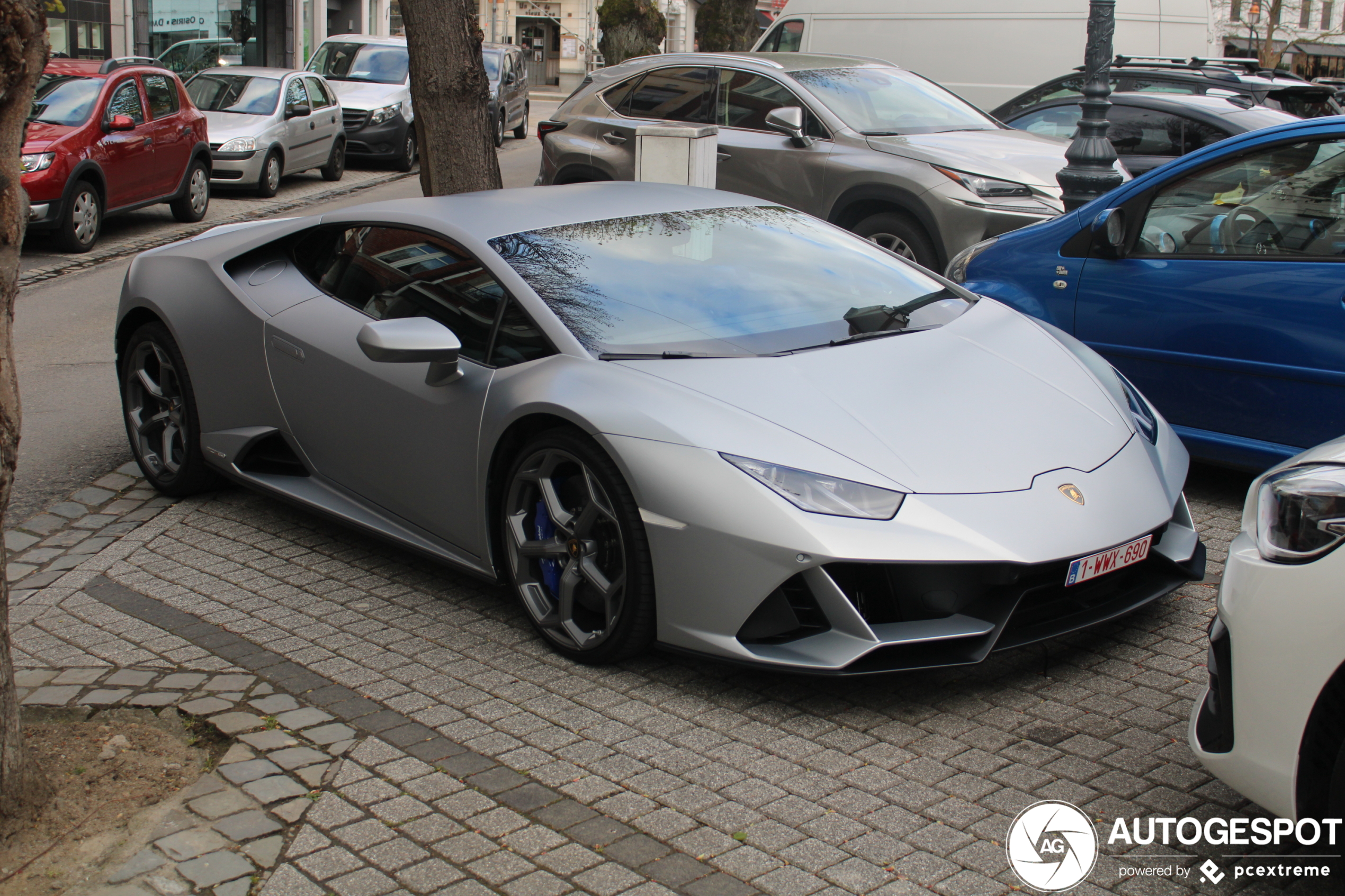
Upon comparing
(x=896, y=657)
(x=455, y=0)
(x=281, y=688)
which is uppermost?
(x=455, y=0)

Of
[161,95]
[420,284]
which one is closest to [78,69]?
[161,95]

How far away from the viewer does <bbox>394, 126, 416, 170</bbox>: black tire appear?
21.1 metres

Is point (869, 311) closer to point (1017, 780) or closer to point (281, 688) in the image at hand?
point (1017, 780)

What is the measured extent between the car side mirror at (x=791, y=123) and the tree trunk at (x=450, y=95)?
2072 mm

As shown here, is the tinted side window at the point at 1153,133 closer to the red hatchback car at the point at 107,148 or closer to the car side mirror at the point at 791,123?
the car side mirror at the point at 791,123

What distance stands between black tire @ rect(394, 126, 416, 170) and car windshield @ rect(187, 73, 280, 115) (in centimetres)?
285

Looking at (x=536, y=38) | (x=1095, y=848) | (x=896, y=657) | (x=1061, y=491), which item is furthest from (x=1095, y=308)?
(x=536, y=38)

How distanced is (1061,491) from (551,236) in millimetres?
1961

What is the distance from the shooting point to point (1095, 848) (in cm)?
306

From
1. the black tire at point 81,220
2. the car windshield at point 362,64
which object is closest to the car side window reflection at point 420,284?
the black tire at point 81,220

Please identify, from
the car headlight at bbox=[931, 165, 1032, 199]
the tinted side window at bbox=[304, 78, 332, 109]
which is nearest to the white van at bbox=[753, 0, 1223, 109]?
the car headlight at bbox=[931, 165, 1032, 199]

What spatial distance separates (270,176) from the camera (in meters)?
17.5

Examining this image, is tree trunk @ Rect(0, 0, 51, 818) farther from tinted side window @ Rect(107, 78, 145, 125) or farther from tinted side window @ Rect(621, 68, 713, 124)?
tinted side window @ Rect(107, 78, 145, 125)

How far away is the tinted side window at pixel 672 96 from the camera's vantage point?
35.4 feet
